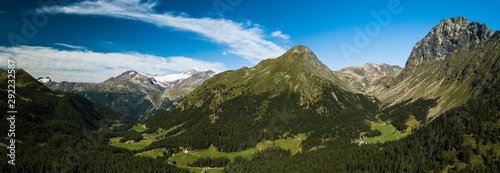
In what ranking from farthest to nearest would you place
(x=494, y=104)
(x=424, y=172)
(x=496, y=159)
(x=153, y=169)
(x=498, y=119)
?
1. (x=153, y=169)
2. (x=494, y=104)
3. (x=498, y=119)
4. (x=424, y=172)
5. (x=496, y=159)

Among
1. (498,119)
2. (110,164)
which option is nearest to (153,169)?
(110,164)

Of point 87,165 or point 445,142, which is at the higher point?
point 445,142

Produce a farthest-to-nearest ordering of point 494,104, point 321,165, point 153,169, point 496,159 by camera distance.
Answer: point 153,169, point 321,165, point 494,104, point 496,159

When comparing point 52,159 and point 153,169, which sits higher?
point 52,159

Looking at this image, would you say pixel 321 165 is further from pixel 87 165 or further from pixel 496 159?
pixel 87 165

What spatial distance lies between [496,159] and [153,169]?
224508mm

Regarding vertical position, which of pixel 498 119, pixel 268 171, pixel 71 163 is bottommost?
pixel 268 171

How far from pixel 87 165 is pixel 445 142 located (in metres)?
266

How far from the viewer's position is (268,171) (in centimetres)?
18062

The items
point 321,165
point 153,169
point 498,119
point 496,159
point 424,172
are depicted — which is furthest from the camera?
point 153,169

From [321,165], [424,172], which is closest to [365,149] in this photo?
[321,165]

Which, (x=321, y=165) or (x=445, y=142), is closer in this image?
(x=445, y=142)

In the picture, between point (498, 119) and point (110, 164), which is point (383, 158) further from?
point (110, 164)

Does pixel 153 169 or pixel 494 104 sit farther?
pixel 153 169
